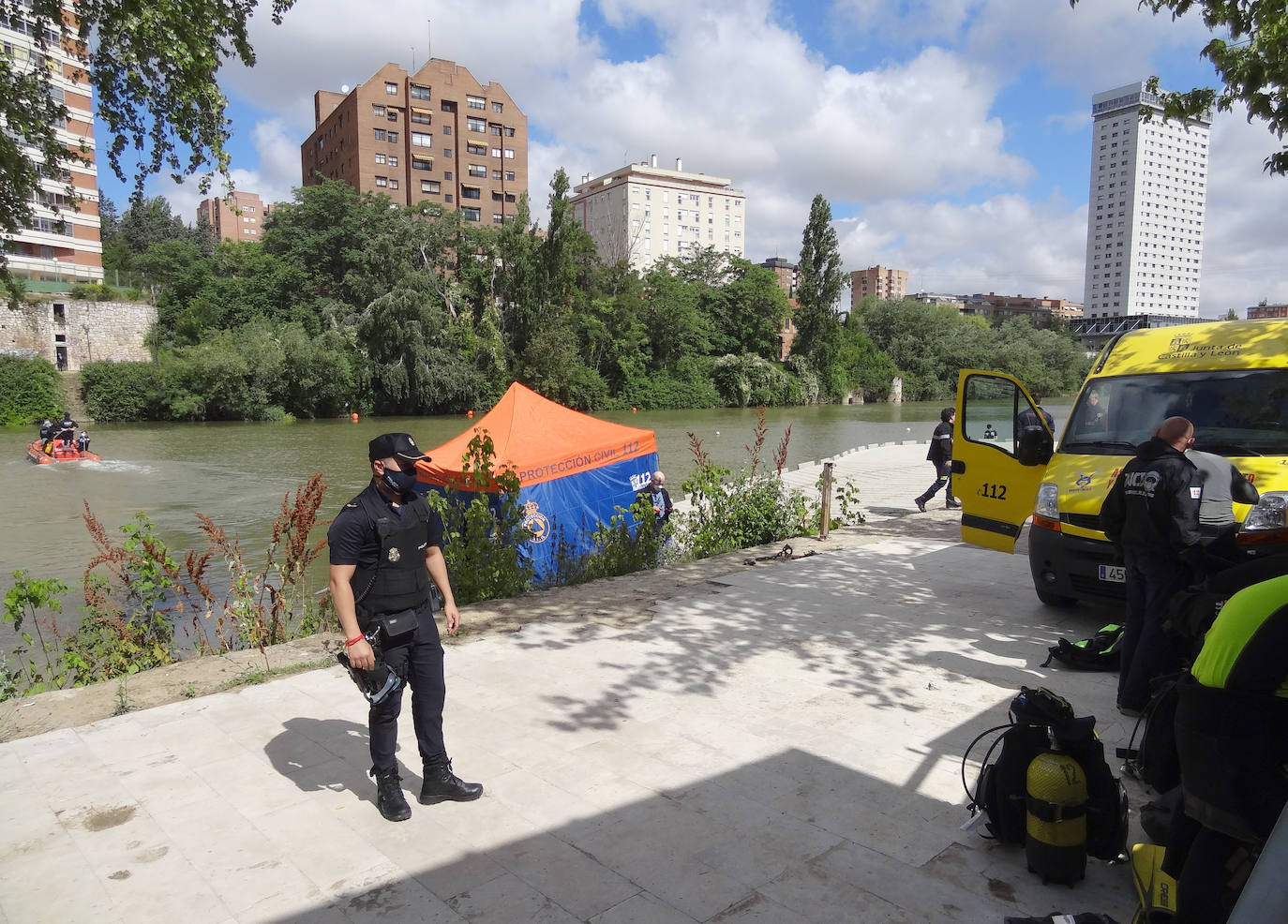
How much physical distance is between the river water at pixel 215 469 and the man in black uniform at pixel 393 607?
343 inches

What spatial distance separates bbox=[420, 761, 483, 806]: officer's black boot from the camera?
3.88 metres

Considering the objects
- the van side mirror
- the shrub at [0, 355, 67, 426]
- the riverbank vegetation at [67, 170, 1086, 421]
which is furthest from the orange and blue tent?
the shrub at [0, 355, 67, 426]

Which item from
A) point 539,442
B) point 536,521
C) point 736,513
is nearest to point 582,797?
point 536,521

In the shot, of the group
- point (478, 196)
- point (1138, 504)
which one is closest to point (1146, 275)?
point (478, 196)

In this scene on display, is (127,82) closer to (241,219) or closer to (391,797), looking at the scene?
(391,797)

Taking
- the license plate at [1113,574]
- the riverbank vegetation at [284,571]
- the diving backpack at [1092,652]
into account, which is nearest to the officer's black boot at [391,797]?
the riverbank vegetation at [284,571]

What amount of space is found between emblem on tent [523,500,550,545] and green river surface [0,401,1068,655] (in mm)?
4366

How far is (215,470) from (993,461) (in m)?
25.6

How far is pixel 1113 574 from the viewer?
6.32 meters

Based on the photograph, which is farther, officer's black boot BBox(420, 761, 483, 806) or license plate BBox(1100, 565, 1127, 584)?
license plate BBox(1100, 565, 1127, 584)

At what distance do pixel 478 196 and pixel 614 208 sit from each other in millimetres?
39310

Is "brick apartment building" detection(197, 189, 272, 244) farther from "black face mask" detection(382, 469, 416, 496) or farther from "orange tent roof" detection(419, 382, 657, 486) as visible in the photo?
"black face mask" detection(382, 469, 416, 496)

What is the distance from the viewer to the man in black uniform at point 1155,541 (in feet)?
15.6

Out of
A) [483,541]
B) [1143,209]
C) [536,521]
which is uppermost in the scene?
[1143,209]
